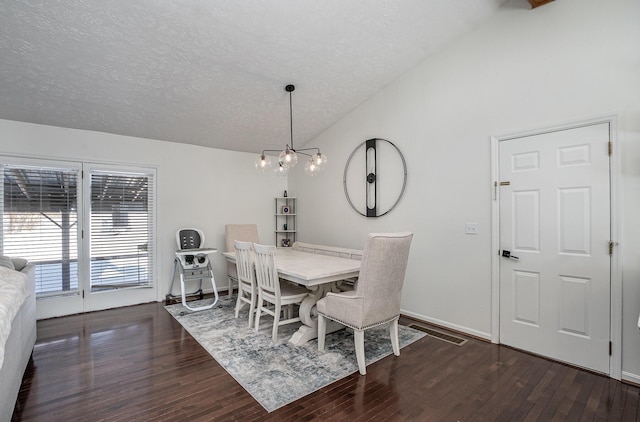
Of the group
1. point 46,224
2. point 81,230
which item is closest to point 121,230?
point 81,230

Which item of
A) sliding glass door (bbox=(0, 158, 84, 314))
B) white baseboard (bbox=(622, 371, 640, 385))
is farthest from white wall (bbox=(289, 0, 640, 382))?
sliding glass door (bbox=(0, 158, 84, 314))

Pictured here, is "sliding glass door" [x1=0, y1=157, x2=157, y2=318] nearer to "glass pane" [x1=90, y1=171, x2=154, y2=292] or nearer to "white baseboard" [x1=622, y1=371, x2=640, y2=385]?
"glass pane" [x1=90, y1=171, x2=154, y2=292]

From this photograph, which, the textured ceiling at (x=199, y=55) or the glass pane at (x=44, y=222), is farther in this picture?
the glass pane at (x=44, y=222)

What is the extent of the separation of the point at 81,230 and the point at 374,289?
3859mm

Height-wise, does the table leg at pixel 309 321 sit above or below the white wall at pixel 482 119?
below

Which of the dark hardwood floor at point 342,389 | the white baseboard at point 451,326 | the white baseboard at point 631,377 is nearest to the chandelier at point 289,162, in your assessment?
the dark hardwood floor at point 342,389

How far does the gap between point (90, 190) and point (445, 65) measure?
185 inches

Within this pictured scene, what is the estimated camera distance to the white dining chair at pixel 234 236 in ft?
15.2

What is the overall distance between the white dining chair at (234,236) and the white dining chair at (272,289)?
55.3 inches

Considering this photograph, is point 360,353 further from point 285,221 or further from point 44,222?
point 44,222

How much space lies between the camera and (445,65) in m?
3.49

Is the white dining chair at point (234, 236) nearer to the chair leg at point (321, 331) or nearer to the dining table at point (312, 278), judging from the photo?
the dining table at point (312, 278)

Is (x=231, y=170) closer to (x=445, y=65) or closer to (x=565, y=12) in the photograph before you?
(x=445, y=65)

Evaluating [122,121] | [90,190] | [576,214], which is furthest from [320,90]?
[90,190]
